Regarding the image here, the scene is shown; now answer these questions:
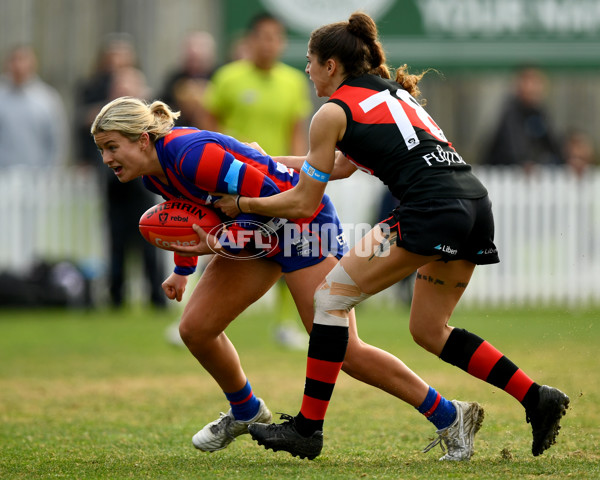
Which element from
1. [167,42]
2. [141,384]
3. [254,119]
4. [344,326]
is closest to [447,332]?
[344,326]

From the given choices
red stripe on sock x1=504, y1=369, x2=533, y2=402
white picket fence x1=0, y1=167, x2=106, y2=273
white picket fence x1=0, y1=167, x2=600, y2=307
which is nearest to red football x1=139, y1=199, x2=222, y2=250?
red stripe on sock x1=504, y1=369, x2=533, y2=402

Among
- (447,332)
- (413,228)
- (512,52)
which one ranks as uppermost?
(512,52)

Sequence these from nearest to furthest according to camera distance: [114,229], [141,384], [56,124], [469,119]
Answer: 1. [141,384]
2. [114,229]
3. [56,124]
4. [469,119]

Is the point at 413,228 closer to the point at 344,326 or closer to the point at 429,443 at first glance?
the point at 344,326

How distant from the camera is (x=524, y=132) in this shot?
13469mm

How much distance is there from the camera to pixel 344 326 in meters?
4.81

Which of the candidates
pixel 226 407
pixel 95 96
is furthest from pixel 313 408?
pixel 95 96

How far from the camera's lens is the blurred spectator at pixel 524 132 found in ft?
43.7

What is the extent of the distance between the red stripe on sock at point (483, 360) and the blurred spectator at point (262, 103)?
4473 millimetres

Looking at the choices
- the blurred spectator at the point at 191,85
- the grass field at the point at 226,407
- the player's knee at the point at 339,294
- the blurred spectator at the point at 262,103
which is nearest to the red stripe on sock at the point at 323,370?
the player's knee at the point at 339,294

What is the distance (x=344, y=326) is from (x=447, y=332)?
53 cm

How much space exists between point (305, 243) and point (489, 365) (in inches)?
39.6

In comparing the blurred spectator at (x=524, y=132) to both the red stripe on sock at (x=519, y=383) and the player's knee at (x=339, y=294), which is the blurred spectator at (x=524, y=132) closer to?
the red stripe on sock at (x=519, y=383)

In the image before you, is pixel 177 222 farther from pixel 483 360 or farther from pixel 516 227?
pixel 516 227
